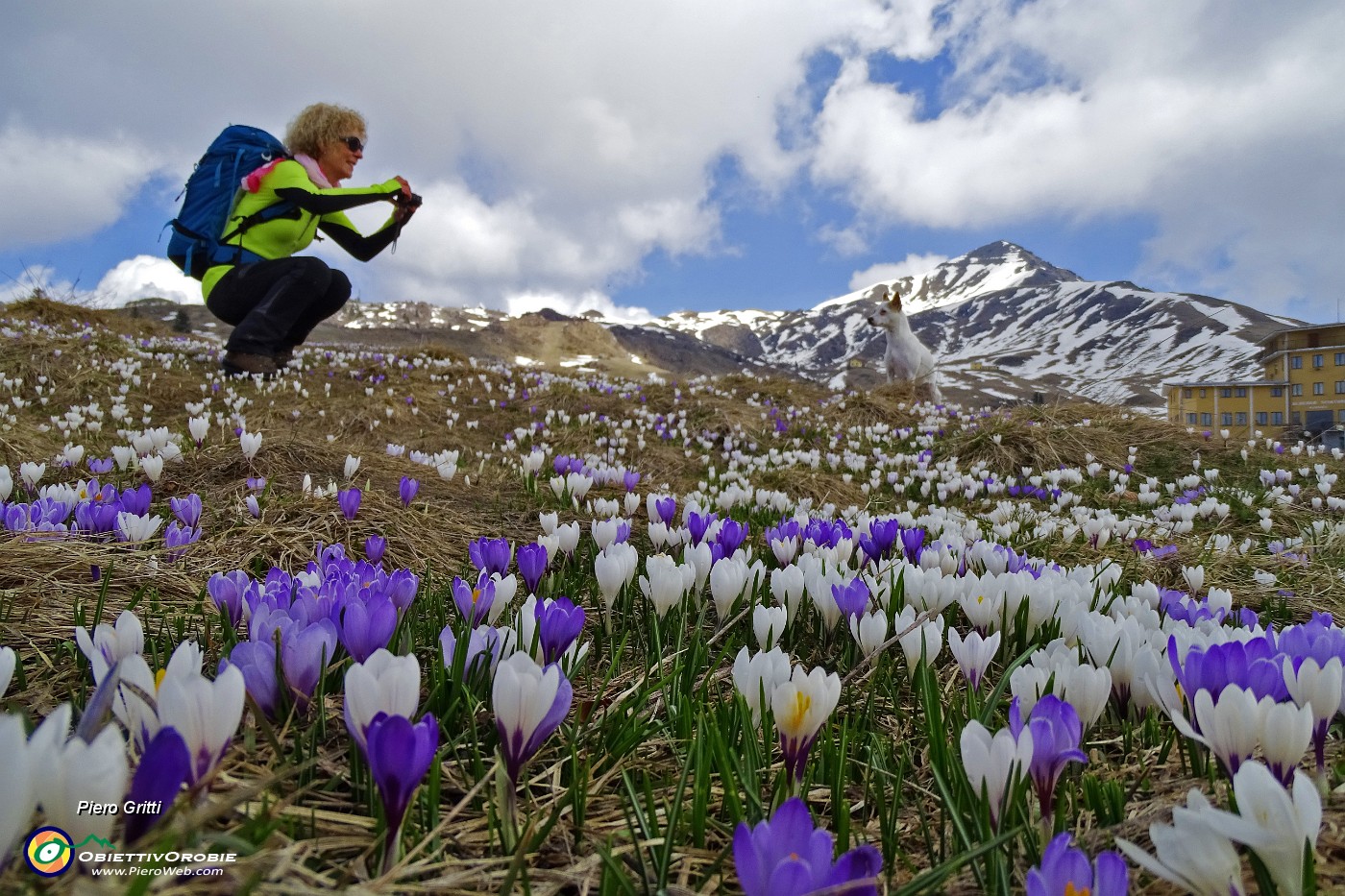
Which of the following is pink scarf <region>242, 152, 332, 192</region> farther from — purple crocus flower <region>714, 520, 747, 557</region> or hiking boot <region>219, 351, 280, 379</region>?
purple crocus flower <region>714, 520, 747, 557</region>

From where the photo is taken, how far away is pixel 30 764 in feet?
2.27

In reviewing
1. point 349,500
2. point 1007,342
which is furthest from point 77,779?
point 1007,342

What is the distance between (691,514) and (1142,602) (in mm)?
1767

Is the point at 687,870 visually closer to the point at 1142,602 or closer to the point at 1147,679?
the point at 1147,679

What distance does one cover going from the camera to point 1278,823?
855 mm

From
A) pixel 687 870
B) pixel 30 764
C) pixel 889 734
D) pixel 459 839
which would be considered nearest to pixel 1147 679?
pixel 889 734

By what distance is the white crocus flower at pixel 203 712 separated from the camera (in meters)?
0.94

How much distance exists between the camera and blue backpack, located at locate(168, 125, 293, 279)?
8.67m

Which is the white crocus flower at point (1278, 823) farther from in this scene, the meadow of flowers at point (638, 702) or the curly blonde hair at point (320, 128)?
the curly blonde hair at point (320, 128)

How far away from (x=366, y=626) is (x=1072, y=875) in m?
1.33

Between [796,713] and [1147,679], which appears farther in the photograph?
[1147,679]

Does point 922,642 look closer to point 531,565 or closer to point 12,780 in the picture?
point 531,565

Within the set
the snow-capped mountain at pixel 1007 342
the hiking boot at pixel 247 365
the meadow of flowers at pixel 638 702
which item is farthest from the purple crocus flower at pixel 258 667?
the snow-capped mountain at pixel 1007 342

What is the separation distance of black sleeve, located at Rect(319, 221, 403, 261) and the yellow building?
17.5 m
